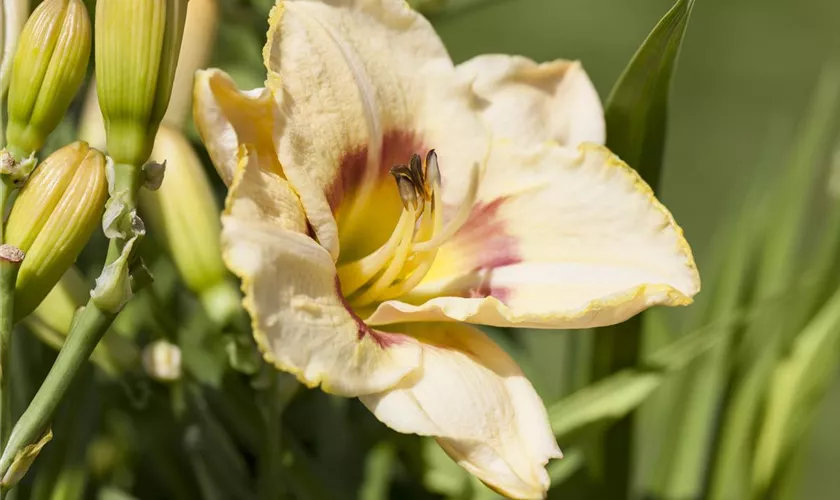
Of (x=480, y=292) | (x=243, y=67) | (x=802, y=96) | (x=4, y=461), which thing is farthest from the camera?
(x=802, y=96)

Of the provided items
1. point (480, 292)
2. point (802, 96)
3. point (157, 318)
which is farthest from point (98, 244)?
point (802, 96)

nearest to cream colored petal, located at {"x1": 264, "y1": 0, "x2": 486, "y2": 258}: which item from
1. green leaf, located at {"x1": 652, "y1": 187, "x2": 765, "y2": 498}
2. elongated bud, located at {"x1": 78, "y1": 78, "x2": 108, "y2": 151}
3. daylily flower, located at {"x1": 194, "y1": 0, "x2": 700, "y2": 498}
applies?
daylily flower, located at {"x1": 194, "y1": 0, "x2": 700, "y2": 498}

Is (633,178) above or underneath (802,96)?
above

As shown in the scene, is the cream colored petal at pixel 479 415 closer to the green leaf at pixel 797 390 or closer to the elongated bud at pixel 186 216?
the elongated bud at pixel 186 216

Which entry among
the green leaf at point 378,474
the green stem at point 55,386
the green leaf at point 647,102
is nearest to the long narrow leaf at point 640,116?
the green leaf at point 647,102

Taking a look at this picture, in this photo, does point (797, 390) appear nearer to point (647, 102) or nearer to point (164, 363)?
point (647, 102)

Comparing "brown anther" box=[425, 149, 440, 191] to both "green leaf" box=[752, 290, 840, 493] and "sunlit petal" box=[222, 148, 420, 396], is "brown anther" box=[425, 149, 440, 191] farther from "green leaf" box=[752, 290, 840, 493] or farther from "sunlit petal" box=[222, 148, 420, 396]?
"green leaf" box=[752, 290, 840, 493]

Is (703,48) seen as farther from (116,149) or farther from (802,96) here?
(116,149)
